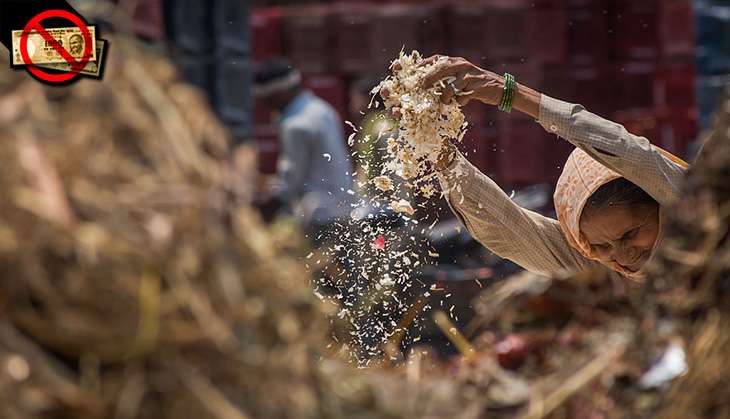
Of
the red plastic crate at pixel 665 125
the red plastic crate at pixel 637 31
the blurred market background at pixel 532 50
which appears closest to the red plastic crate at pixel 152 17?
the blurred market background at pixel 532 50

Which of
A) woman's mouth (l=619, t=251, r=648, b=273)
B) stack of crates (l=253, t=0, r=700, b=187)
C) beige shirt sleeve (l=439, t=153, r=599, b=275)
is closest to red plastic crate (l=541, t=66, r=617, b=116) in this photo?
stack of crates (l=253, t=0, r=700, b=187)

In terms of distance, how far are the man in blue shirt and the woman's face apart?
1001 mm

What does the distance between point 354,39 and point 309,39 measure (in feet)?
0.69

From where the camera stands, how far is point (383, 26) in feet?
21.4

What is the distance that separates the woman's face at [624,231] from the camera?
2633mm

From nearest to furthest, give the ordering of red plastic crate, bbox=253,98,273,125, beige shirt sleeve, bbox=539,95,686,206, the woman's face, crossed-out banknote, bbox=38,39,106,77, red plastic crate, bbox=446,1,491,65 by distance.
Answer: crossed-out banknote, bbox=38,39,106,77 → beige shirt sleeve, bbox=539,95,686,206 → the woman's face → red plastic crate, bbox=253,98,273,125 → red plastic crate, bbox=446,1,491,65

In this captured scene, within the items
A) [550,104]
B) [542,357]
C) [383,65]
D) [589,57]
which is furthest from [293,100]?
[542,357]

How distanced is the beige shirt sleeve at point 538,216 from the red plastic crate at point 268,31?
11.7 feet

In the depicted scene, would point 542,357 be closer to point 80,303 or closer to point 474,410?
A: point 474,410

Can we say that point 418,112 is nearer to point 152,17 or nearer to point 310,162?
point 152,17

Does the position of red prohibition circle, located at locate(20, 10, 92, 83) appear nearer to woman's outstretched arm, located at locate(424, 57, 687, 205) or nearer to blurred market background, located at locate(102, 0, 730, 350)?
woman's outstretched arm, located at locate(424, 57, 687, 205)

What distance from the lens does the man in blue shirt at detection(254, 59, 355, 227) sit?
3.87 meters

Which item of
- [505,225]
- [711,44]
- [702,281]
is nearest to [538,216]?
[505,225]

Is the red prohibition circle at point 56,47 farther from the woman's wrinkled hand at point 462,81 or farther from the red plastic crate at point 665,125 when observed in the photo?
the red plastic crate at point 665,125
